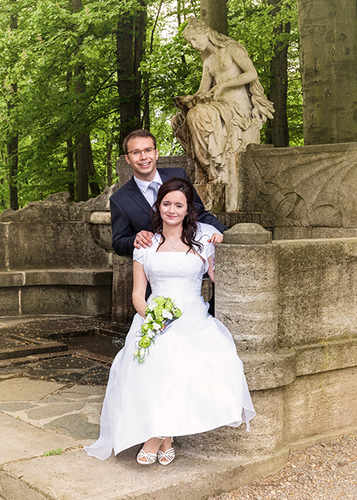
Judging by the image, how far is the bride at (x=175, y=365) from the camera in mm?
3217

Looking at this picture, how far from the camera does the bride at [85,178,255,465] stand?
10.6 ft

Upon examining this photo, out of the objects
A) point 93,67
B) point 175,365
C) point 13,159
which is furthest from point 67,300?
point 13,159

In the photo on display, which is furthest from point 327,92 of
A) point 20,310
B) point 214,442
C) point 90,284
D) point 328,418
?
point 214,442

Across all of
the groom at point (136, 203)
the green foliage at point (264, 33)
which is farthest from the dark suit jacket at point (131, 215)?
the green foliage at point (264, 33)

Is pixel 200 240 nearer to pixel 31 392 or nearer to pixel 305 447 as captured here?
pixel 305 447

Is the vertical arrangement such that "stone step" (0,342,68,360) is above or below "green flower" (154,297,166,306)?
below

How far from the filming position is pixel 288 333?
389 cm

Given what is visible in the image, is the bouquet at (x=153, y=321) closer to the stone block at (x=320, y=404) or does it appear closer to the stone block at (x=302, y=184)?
the stone block at (x=320, y=404)

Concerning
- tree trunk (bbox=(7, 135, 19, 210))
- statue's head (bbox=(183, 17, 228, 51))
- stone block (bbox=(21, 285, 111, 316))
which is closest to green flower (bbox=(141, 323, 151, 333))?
statue's head (bbox=(183, 17, 228, 51))

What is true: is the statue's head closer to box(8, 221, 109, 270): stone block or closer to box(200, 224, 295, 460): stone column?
box(8, 221, 109, 270): stone block

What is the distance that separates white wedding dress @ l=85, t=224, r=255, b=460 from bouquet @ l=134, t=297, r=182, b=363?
0.14 ft

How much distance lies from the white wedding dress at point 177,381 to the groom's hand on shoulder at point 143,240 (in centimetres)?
11

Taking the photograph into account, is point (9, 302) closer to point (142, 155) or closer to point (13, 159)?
point (142, 155)

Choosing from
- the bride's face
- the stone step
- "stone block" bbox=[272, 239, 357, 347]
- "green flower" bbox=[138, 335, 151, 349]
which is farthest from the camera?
the stone step
